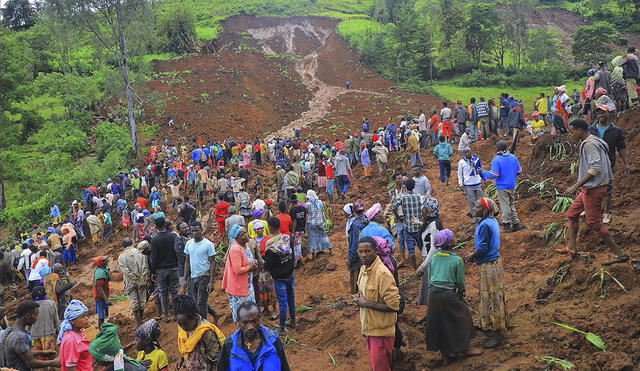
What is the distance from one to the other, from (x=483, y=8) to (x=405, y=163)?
35741 millimetres

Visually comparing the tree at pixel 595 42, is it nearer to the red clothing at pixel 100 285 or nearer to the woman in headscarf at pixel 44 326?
the red clothing at pixel 100 285

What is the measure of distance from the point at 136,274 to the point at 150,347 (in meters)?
3.80

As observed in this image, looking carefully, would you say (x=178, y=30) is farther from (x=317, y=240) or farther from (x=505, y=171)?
(x=505, y=171)

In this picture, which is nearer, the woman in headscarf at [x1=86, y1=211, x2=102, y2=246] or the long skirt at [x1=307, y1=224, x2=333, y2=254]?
the long skirt at [x1=307, y1=224, x2=333, y2=254]

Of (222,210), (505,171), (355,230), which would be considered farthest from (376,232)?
(222,210)

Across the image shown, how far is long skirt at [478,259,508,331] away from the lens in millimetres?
5324

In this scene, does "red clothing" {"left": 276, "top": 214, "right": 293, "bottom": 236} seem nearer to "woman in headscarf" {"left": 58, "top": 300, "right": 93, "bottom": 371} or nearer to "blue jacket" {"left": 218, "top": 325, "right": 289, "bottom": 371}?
"woman in headscarf" {"left": 58, "top": 300, "right": 93, "bottom": 371}

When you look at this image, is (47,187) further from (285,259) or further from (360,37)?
(360,37)

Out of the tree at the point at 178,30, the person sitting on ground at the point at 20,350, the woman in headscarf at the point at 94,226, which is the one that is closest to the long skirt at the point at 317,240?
the person sitting on ground at the point at 20,350

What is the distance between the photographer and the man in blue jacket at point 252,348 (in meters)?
3.62

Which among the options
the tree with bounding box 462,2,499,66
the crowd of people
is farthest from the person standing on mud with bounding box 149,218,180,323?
the tree with bounding box 462,2,499,66

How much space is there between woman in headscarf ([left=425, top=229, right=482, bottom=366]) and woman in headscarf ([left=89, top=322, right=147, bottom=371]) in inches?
116

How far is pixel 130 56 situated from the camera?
28.2 m

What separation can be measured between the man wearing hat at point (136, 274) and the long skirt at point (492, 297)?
5.42m
